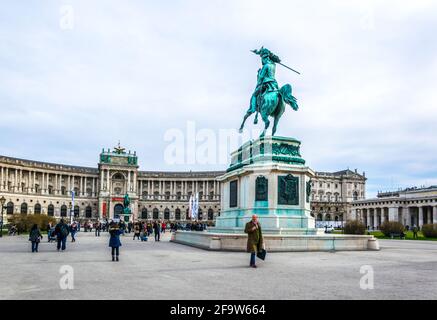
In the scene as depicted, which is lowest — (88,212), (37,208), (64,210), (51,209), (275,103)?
(88,212)

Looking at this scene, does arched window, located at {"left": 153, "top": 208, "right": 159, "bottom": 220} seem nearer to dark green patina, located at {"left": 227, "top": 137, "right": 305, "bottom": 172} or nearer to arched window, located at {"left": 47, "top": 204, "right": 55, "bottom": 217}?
A: arched window, located at {"left": 47, "top": 204, "right": 55, "bottom": 217}

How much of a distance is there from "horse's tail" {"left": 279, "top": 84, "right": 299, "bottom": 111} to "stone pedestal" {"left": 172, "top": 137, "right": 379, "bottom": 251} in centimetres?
188

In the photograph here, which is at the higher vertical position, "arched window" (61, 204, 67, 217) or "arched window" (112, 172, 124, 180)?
"arched window" (112, 172, 124, 180)

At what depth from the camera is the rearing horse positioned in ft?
81.7

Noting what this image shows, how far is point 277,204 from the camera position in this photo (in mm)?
23328

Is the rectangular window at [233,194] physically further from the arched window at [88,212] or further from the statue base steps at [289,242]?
the arched window at [88,212]

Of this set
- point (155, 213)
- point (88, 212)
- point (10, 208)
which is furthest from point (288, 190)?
point (155, 213)

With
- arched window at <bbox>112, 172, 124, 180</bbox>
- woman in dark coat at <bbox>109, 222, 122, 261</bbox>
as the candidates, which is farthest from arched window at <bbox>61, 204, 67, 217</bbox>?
woman in dark coat at <bbox>109, 222, 122, 261</bbox>

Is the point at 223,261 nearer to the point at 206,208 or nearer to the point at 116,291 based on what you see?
the point at 116,291

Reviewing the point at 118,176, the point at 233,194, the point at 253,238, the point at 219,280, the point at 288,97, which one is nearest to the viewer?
the point at 219,280

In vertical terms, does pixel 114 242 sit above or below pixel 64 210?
above

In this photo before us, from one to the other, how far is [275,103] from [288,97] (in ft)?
2.54

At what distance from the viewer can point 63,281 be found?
438 inches

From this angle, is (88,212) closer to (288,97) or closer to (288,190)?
(288,97)
